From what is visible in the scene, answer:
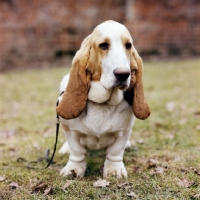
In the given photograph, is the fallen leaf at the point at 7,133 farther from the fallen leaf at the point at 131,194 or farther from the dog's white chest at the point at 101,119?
the fallen leaf at the point at 131,194

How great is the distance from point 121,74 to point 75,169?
114 cm

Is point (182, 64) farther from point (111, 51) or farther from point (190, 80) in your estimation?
point (111, 51)

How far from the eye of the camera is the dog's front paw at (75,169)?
3502 mm

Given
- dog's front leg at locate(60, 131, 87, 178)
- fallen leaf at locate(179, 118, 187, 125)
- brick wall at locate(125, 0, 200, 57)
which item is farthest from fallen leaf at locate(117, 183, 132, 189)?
brick wall at locate(125, 0, 200, 57)

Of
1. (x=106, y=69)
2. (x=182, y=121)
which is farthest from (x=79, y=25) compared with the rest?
(x=106, y=69)

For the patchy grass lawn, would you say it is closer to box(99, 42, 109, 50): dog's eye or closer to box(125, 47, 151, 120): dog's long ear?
box(125, 47, 151, 120): dog's long ear

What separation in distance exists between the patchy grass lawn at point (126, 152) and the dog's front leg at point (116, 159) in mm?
105

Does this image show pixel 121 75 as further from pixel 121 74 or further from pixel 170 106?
pixel 170 106

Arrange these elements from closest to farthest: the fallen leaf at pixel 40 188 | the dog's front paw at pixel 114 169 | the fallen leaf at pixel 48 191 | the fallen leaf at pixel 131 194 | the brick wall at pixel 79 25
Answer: the fallen leaf at pixel 131 194, the fallen leaf at pixel 48 191, the fallen leaf at pixel 40 188, the dog's front paw at pixel 114 169, the brick wall at pixel 79 25

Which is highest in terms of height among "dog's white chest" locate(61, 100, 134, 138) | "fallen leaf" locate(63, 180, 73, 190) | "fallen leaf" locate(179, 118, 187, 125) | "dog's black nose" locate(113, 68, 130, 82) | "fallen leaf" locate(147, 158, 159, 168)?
"dog's black nose" locate(113, 68, 130, 82)

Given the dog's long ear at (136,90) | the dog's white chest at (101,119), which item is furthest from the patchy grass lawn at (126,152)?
the dog's long ear at (136,90)

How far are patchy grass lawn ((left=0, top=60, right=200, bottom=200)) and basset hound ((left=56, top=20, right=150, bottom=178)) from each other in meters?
0.32

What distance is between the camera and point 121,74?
9.36 feet

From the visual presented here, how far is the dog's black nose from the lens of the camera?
9.32 feet
